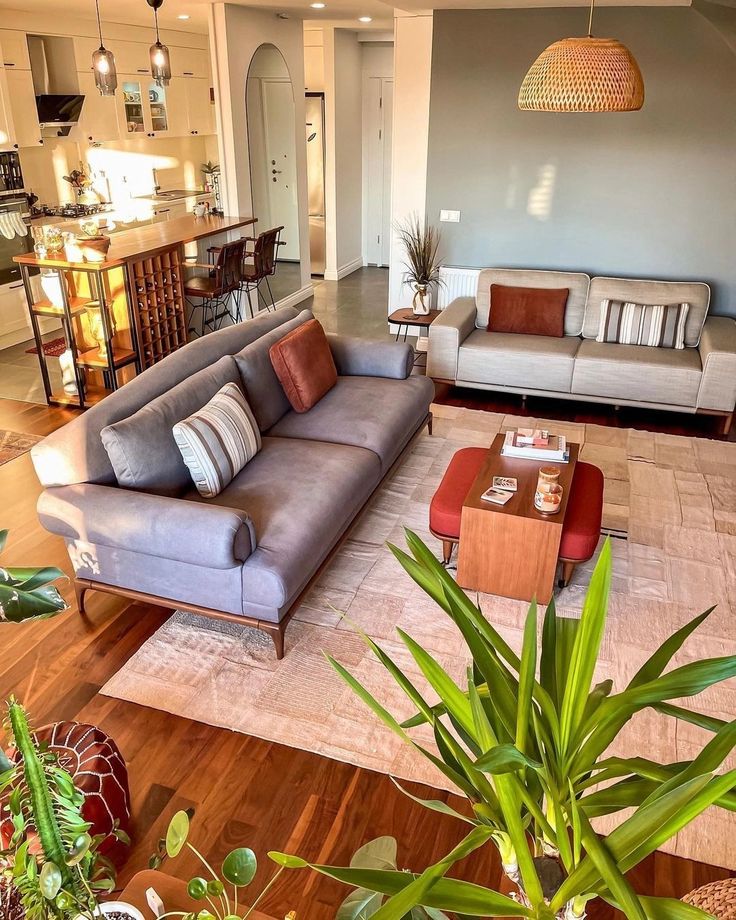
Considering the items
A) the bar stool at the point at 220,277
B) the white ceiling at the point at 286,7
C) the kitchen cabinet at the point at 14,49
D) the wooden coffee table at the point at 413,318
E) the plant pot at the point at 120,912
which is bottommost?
the wooden coffee table at the point at 413,318

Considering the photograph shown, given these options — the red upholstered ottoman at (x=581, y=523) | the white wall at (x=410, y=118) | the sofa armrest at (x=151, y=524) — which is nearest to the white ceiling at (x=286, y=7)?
the white wall at (x=410, y=118)

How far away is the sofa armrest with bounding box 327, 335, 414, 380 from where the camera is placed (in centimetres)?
457

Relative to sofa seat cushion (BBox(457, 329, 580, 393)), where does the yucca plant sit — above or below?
above

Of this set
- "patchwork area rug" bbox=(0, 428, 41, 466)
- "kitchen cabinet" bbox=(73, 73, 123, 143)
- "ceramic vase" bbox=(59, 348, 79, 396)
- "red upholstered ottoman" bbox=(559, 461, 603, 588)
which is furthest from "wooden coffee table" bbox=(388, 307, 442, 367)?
"kitchen cabinet" bbox=(73, 73, 123, 143)

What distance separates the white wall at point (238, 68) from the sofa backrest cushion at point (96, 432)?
3589mm

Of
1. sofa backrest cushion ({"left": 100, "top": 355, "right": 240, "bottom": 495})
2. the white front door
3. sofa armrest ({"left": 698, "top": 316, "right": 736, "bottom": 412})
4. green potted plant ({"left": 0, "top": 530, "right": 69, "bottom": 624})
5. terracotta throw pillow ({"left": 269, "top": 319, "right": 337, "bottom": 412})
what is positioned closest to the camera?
green potted plant ({"left": 0, "top": 530, "right": 69, "bottom": 624})

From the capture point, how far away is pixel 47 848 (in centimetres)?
104

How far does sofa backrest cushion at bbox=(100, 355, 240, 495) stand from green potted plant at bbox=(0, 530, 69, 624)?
170cm

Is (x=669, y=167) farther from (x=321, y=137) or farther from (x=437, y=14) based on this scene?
(x=321, y=137)

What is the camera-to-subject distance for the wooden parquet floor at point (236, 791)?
2.15m

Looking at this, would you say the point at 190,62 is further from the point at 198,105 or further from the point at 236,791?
the point at 236,791

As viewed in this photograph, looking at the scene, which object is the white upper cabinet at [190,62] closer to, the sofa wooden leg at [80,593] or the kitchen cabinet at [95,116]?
the kitchen cabinet at [95,116]

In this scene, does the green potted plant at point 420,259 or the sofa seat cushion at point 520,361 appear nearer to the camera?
the sofa seat cushion at point 520,361

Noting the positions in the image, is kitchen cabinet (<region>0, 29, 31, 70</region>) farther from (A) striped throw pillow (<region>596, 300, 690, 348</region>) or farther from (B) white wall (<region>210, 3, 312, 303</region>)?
(A) striped throw pillow (<region>596, 300, 690, 348</region>)
